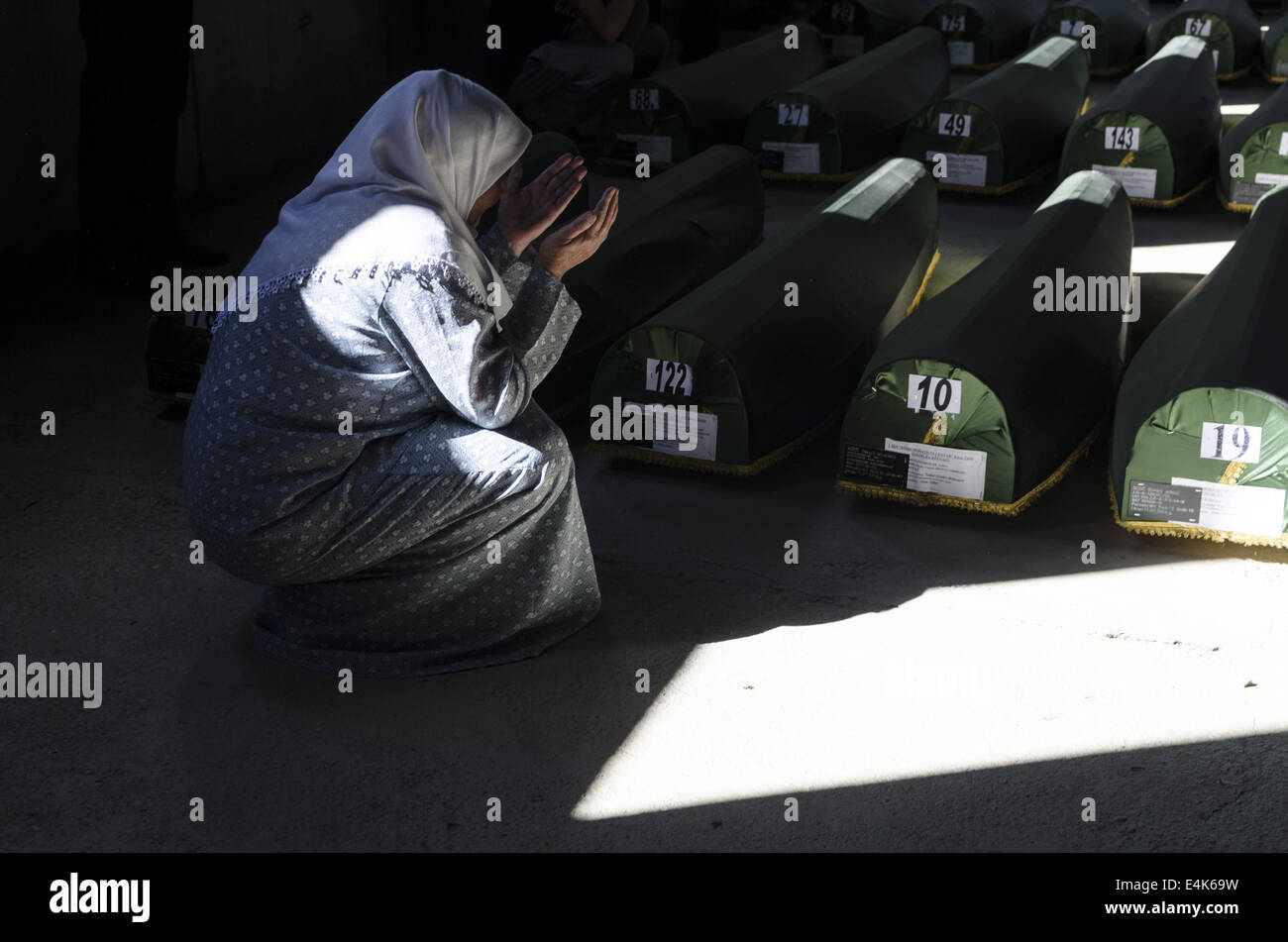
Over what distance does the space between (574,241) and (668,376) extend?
36.4 inches

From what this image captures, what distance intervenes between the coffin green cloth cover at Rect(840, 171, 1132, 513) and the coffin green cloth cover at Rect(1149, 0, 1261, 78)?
16.1 ft

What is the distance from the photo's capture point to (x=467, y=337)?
230 cm

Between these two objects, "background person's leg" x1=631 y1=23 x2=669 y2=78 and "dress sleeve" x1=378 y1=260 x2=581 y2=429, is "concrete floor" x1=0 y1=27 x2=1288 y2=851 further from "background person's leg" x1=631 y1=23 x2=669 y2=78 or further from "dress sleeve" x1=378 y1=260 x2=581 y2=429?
"background person's leg" x1=631 y1=23 x2=669 y2=78

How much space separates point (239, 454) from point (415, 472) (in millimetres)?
303

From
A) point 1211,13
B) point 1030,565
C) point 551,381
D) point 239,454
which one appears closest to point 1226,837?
point 1030,565

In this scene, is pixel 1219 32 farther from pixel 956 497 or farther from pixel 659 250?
pixel 956 497

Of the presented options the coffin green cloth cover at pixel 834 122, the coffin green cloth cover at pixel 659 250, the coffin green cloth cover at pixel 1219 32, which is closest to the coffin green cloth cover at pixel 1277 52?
the coffin green cloth cover at pixel 1219 32

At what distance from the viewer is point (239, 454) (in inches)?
93.3

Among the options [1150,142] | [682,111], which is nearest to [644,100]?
[682,111]

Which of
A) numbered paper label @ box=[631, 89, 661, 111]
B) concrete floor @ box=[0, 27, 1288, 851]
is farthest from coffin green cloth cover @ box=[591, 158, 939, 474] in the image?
numbered paper label @ box=[631, 89, 661, 111]

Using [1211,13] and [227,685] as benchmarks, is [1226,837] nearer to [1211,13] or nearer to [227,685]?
[227,685]

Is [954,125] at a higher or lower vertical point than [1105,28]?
lower

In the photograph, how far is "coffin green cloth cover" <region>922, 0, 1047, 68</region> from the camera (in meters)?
8.11

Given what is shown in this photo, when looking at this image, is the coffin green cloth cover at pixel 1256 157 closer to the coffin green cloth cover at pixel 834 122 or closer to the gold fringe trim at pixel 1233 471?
the coffin green cloth cover at pixel 834 122
